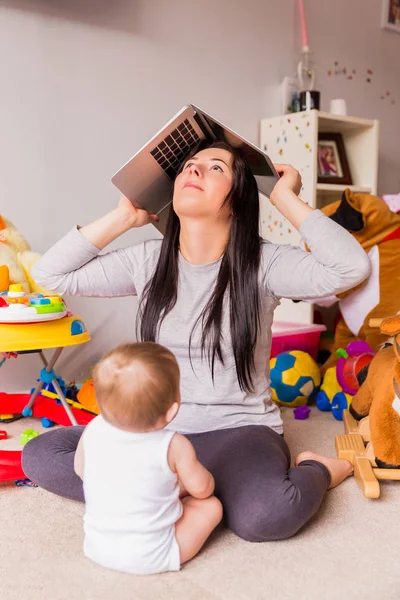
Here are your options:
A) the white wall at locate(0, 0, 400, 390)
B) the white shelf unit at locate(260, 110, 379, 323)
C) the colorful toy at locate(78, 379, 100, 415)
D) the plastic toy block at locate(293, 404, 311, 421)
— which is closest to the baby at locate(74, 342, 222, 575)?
the colorful toy at locate(78, 379, 100, 415)

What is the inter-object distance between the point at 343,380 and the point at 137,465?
1.02 metres

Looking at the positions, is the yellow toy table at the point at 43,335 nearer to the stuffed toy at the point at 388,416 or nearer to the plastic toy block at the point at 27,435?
the plastic toy block at the point at 27,435

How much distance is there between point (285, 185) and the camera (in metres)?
1.17

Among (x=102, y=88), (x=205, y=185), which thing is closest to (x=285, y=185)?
(x=205, y=185)

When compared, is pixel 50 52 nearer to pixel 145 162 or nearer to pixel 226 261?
pixel 145 162

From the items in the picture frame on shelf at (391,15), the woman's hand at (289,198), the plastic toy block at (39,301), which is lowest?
the plastic toy block at (39,301)

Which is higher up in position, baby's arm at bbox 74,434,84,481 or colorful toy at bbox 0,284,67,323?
colorful toy at bbox 0,284,67,323

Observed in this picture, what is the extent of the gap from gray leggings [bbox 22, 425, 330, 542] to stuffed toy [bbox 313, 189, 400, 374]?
2.63 ft

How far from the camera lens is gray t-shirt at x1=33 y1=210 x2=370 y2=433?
3.65ft

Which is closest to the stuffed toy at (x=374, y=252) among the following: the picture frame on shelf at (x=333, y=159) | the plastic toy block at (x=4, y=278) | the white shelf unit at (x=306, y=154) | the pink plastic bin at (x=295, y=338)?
the pink plastic bin at (x=295, y=338)

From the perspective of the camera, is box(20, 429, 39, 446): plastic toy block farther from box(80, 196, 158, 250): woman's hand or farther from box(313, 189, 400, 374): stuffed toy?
box(313, 189, 400, 374): stuffed toy

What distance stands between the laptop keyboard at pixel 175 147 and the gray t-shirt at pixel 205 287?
6.7 inches

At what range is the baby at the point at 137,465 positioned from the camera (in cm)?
88

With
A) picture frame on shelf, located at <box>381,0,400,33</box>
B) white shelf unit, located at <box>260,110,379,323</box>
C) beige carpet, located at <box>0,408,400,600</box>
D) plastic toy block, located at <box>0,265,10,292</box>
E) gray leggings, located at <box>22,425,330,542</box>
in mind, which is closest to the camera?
beige carpet, located at <box>0,408,400,600</box>
